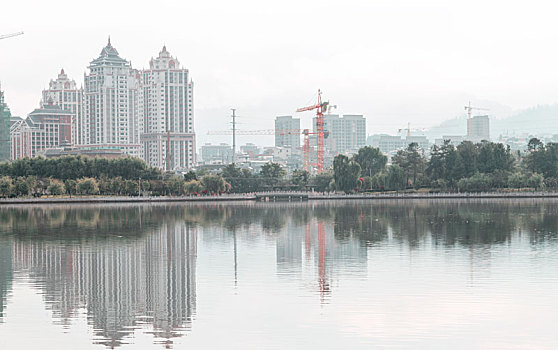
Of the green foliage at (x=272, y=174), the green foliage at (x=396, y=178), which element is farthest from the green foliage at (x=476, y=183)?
the green foliage at (x=272, y=174)

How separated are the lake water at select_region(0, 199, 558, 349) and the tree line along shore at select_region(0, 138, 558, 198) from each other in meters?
66.9

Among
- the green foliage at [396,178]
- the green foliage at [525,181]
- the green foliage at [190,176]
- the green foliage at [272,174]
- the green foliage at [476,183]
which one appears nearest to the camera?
the green foliage at [476,183]

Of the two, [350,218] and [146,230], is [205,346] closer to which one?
[146,230]

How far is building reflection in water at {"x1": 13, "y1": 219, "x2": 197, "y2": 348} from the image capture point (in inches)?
980

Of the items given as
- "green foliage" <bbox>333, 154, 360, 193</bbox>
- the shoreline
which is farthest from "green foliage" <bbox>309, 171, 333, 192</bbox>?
the shoreline

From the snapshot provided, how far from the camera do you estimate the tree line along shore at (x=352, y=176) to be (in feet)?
404

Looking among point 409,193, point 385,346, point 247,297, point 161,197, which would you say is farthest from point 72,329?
point 409,193

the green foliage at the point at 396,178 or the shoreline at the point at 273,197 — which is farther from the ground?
the green foliage at the point at 396,178

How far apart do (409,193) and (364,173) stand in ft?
54.5

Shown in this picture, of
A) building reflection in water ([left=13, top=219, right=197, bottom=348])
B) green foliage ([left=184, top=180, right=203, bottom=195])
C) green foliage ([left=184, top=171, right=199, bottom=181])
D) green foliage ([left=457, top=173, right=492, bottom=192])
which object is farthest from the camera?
green foliage ([left=184, top=171, right=199, bottom=181])

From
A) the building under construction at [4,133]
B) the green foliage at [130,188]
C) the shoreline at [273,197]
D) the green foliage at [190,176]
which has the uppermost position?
the building under construction at [4,133]

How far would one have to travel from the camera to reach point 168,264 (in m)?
39.2

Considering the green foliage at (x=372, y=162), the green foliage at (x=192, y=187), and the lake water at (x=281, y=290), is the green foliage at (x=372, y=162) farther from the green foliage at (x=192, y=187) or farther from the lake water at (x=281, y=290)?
the lake water at (x=281, y=290)

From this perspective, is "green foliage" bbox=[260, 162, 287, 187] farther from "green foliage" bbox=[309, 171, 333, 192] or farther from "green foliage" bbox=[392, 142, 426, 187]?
"green foliage" bbox=[392, 142, 426, 187]
